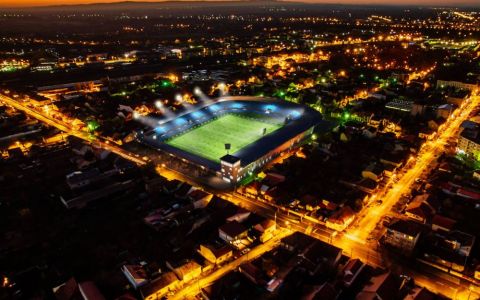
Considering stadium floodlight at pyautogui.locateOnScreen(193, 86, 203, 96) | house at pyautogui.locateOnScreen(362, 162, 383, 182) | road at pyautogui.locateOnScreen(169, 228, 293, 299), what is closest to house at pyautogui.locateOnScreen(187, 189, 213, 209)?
road at pyautogui.locateOnScreen(169, 228, 293, 299)

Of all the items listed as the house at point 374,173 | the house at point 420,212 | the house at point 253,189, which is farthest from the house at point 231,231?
the house at point 374,173

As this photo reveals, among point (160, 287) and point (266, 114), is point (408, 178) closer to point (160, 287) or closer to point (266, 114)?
point (266, 114)

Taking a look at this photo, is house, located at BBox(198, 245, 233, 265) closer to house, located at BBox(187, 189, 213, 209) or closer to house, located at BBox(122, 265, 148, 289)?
house, located at BBox(122, 265, 148, 289)

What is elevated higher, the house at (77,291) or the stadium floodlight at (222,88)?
the stadium floodlight at (222,88)

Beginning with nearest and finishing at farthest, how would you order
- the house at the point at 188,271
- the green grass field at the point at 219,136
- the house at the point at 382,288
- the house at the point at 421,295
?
the house at the point at 421,295
the house at the point at 382,288
the house at the point at 188,271
the green grass field at the point at 219,136

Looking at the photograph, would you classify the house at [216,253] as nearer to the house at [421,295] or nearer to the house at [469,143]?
the house at [421,295]

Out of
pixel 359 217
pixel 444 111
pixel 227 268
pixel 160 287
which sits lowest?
pixel 227 268

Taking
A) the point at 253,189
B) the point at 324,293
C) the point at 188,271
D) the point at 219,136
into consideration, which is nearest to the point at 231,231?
the point at 188,271
